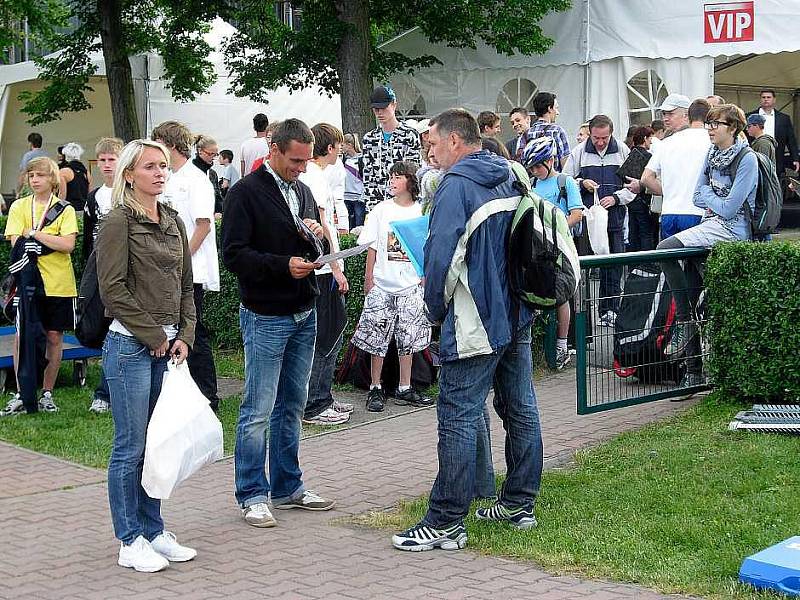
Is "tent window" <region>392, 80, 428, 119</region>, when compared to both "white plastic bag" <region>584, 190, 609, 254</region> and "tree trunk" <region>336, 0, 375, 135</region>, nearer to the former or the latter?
"tree trunk" <region>336, 0, 375, 135</region>

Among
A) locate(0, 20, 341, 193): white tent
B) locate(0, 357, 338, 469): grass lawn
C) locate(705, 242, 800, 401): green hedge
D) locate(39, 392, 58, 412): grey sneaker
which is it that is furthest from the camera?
locate(0, 20, 341, 193): white tent

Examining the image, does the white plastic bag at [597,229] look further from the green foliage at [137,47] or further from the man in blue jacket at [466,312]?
the green foliage at [137,47]

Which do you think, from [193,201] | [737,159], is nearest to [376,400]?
[193,201]

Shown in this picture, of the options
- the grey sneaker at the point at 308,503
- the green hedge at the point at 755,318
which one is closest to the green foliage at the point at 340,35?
the green hedge at the point at 755,318

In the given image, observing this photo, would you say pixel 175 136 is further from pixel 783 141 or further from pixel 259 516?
pixel 783 141

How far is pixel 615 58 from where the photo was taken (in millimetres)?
17375

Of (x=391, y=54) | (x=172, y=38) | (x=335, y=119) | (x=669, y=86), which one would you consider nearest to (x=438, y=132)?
(x=669, y=86)

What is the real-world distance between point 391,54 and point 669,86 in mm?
5283

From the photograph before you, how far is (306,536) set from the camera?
19.8 feet

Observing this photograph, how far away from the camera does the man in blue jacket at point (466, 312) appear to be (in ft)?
18.1

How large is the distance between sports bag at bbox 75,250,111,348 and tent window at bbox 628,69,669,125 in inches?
514

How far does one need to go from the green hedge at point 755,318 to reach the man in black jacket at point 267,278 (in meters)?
3.26

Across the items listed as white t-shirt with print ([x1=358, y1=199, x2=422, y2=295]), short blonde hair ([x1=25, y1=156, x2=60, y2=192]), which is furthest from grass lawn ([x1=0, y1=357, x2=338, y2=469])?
short blonde hair ([x1=25, y1=156, x2=60, y2=192])

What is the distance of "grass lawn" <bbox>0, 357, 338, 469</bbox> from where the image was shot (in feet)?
26.2
